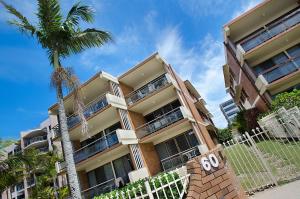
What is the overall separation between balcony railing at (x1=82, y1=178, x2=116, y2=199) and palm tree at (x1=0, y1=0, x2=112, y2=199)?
7787mm

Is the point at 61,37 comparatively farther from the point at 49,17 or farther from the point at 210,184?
the point at 210,184

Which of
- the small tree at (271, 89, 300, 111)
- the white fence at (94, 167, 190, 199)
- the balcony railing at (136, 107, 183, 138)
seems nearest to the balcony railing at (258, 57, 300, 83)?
the small tree at (271, 89, 300, 111)

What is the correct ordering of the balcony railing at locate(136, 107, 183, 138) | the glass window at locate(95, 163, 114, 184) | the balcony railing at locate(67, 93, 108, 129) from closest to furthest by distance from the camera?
the balcony railing at locate(136, 107, 183, 138) → the glass window at locate(95, 163, 114, 184) → the balcony railing at locate(67, 93, 108, 129)

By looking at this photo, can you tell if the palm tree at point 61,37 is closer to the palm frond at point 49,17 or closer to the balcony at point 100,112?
the palm frond at point 49,17

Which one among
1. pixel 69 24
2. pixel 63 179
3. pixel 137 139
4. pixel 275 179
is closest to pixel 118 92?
pixel 137 139

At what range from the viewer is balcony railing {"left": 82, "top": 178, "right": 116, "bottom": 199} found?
18.8 m

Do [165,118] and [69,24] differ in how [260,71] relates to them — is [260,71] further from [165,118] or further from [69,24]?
[69,24]

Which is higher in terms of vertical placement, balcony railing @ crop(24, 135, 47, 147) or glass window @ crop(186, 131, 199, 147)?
balcony railing @ crop(24, 135, 47, 147)

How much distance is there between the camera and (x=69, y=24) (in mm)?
13055

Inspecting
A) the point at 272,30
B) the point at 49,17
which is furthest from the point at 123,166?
the point at 272,30

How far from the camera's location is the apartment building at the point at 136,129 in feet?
60.5

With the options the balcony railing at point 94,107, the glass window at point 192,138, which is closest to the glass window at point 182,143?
the glass window at point 192,138

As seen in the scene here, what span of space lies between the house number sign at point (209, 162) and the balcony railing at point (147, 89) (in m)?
14.0

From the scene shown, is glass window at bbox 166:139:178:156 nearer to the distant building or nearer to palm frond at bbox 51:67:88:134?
palm frond at bbox 51:67:88:134
